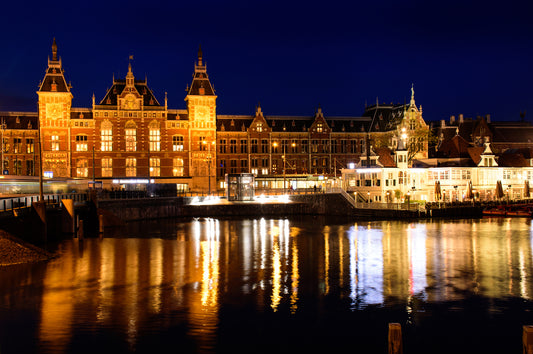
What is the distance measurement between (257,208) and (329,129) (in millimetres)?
37442

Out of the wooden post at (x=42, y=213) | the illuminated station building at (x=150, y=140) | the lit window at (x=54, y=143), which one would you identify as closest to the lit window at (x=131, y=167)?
the illuminated station building at (x=150, y=140)

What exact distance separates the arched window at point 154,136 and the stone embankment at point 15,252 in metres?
59.3

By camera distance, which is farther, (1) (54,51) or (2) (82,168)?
(1) (54,51)

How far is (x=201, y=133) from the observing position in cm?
9619

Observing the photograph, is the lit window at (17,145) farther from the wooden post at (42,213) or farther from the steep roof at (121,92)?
the wooden post at (42,213)

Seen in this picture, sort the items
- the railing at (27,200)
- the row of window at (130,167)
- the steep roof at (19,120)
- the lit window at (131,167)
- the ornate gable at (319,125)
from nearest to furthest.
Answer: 1. the railing at (27,200)
2. the row of window at (130,167)
3. the lit window at (131,167)
4. the steep roof at (19,120)
5. the ornate gable at (319,125)

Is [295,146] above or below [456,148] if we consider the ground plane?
above

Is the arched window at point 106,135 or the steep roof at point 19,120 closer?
the arched window at point 106,135

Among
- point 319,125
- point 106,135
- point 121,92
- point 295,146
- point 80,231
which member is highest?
point 121,92

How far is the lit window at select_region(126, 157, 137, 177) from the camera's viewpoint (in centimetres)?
9288

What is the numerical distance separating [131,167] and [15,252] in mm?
60030

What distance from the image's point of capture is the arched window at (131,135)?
92.6m

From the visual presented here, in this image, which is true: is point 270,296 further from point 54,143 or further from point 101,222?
point 54,143

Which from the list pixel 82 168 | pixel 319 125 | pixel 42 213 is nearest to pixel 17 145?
pixel 82 168
